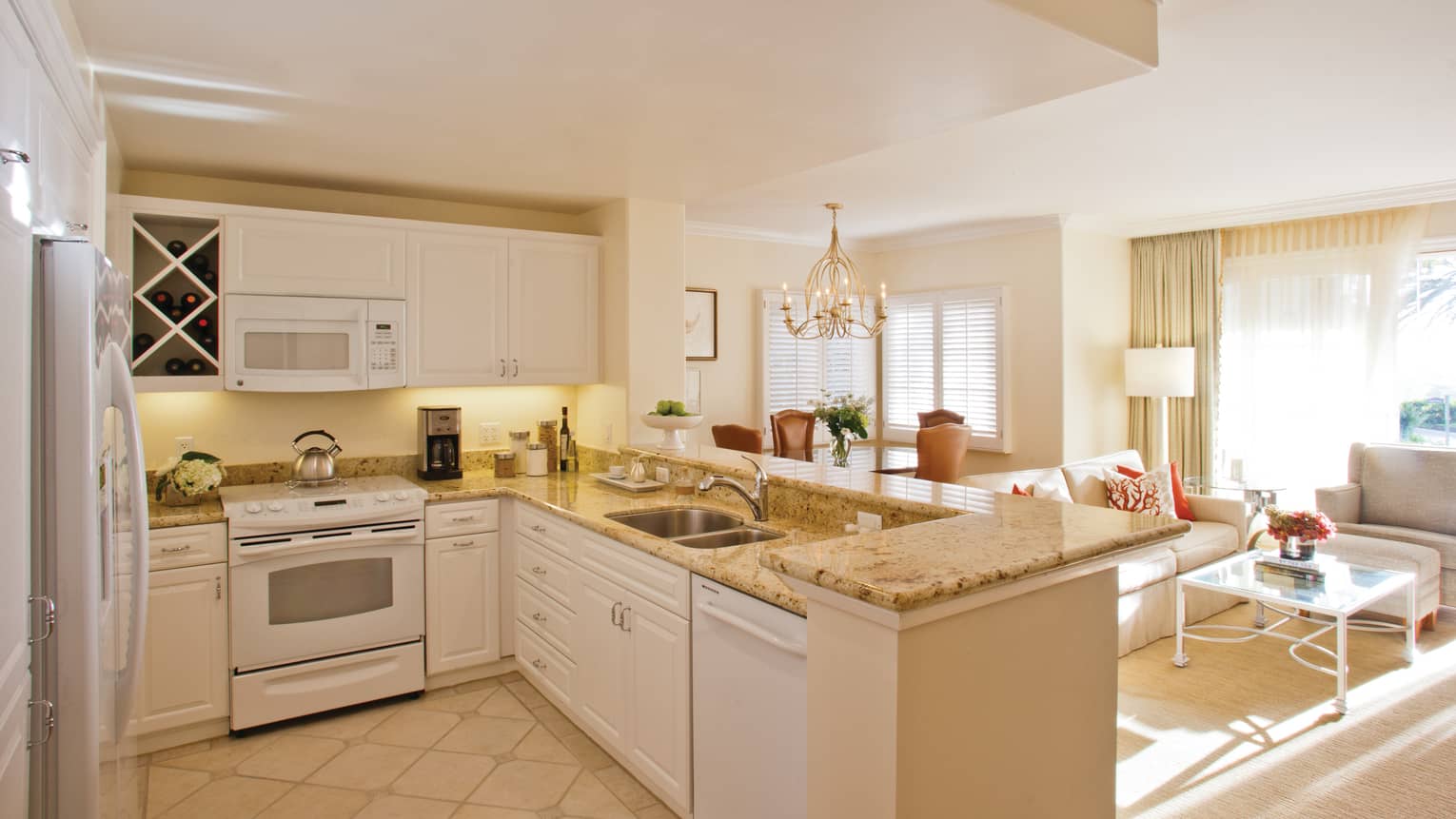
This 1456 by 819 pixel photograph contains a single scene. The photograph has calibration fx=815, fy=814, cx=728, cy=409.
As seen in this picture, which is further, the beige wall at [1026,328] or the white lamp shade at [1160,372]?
the beige wall at [1026,328]

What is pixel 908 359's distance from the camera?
699cm

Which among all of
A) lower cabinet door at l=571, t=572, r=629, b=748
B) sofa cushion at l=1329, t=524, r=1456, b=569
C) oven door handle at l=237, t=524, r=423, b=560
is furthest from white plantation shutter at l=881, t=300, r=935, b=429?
oven door handle at l=237, t=524, r=423, b=560

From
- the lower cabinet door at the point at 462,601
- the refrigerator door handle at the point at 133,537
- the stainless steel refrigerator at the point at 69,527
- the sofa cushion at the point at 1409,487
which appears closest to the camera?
the stainless steel refrigerator at the point at 69,527

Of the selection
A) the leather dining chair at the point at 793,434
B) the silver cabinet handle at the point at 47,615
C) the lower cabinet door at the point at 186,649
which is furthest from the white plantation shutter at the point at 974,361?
the silver cabinet handle at the point at 47,615

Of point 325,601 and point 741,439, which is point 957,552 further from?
point 741,439

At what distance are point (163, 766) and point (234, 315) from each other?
5.81 ft

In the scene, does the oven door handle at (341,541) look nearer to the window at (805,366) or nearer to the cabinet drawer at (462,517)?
the cabinet drawer at (462,517)

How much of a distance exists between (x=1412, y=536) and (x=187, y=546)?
20.3 ft

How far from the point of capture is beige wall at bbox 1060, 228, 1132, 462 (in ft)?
19.6

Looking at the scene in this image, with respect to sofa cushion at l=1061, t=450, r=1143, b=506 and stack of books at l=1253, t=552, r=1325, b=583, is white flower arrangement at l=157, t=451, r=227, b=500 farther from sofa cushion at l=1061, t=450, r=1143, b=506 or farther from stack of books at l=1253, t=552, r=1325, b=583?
stack of books at l=1253, t=552, r=1325, b=583

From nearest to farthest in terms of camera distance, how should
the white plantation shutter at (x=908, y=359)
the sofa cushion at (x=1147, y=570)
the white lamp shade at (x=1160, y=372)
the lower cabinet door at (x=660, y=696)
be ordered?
the lower cabinet door at (x=660, y=696) < the sofa cushion at (x=1147, y=570) < the white lamp shade at (x=1160, y=372) < the white plantation shutter at (x=908, y=359)

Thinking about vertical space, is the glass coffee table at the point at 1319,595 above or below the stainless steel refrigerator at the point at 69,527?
below

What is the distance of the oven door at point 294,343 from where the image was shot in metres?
3.48

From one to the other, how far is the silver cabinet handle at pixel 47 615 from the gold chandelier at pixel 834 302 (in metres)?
4.08
